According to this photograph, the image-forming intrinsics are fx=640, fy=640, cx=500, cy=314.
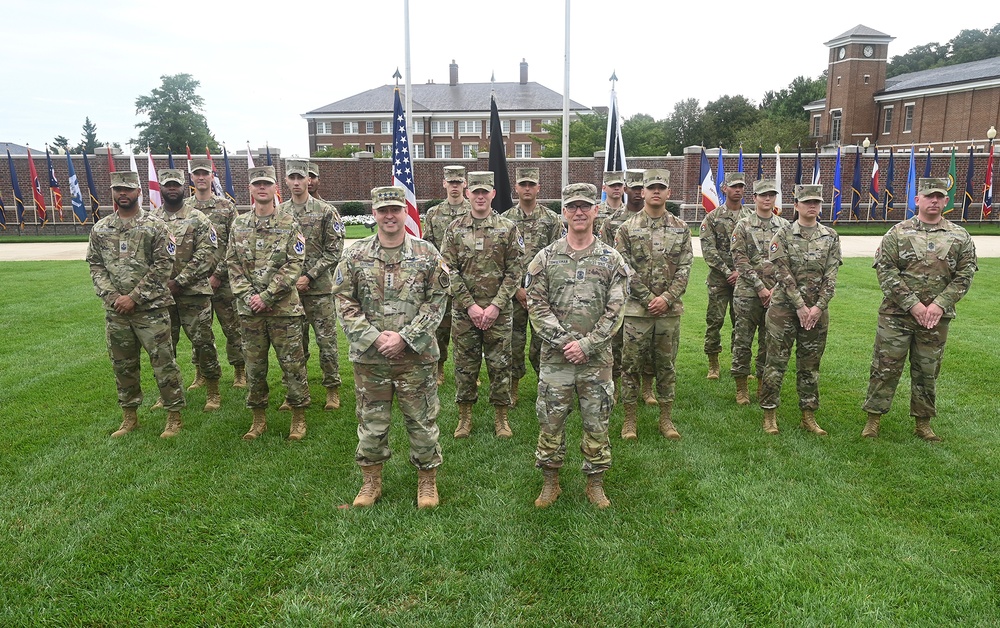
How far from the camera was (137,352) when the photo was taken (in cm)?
632

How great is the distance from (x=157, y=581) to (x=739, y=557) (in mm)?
3706

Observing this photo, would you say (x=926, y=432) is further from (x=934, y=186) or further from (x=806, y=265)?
(x=934, y=186)

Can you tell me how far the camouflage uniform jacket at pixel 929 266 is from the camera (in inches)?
232

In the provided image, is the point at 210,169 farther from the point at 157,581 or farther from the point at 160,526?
the point at 157,581

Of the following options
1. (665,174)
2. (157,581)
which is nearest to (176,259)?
(157,581)

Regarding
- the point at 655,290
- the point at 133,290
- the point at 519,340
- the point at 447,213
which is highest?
the point at 447,213

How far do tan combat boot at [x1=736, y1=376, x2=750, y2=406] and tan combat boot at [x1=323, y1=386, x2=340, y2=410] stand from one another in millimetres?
4534

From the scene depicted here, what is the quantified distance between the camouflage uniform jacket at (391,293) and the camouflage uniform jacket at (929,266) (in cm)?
420

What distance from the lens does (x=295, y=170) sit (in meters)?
7.04

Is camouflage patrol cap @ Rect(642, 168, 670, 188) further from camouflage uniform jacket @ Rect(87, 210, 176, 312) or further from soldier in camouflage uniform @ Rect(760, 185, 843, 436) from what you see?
camouflage uniform jacket @ Rect(87, 210, 176, 312)

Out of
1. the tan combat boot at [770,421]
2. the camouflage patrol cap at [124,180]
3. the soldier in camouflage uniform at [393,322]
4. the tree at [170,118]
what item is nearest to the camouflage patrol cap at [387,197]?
the soldier in camouflage uniform at [393,322]

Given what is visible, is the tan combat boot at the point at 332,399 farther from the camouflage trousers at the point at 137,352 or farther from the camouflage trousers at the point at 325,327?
the camouflage trousers at the point at 137,352

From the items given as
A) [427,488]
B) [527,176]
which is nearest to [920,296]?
[527,176]

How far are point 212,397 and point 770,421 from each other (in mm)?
5992
